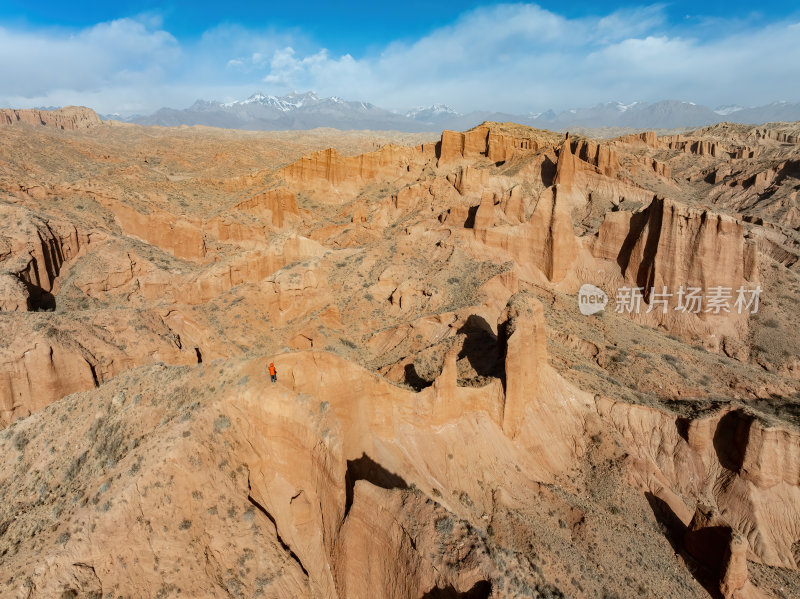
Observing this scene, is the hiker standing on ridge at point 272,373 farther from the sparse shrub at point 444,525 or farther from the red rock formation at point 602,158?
the red rock formation at point 602,158

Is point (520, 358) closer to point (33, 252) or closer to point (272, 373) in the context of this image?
point (272, 373)

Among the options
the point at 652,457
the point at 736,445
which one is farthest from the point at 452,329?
the point at 736,445

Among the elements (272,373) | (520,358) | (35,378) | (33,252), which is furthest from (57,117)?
(520,358)

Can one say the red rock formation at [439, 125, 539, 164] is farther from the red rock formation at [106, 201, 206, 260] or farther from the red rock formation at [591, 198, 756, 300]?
the red rock formation at [106, 201, 206, 260]

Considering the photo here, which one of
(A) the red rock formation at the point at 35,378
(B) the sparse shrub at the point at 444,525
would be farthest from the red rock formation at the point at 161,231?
(B) the sparse shrub at the point at 444,525

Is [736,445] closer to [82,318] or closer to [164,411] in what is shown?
[164,411]

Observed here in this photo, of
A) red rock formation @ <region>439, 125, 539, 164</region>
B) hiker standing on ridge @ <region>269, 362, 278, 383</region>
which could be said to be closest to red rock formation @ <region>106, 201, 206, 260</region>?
hiker standing on ridge @ <region>269, 362, 278, 383</region>
